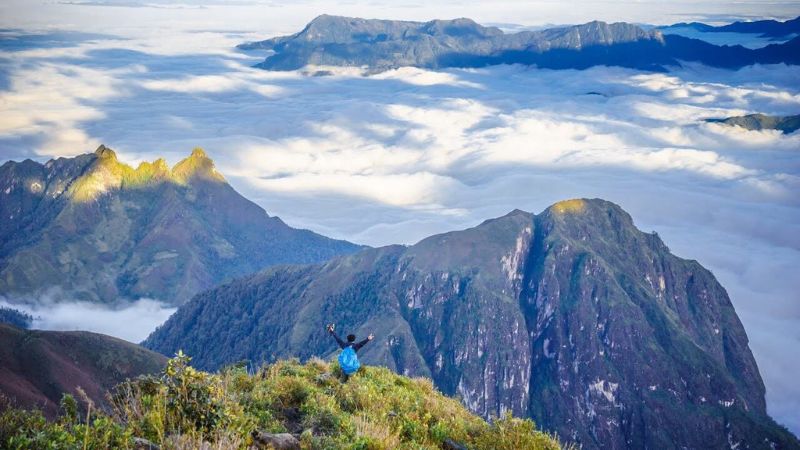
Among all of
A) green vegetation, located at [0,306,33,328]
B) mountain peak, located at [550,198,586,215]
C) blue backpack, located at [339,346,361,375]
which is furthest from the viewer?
mountain peak, located at [550,198,586,215]

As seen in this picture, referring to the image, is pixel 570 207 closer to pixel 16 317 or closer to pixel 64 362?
pixel 64 362

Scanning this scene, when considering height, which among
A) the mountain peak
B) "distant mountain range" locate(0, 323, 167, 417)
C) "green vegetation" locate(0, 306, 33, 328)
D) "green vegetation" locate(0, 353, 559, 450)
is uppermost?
"green vegetation" locate(0, 353, 559, 450)

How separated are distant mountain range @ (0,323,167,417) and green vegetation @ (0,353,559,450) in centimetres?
5623

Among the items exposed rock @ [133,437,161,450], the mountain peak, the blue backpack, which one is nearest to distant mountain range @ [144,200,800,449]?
the mountain peak

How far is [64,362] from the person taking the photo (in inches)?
3292

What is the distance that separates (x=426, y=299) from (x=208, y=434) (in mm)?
153230

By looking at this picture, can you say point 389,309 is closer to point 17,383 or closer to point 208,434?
point 17,383

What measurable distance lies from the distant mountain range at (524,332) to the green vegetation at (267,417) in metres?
128

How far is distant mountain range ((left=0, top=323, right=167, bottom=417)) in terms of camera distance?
247 feet

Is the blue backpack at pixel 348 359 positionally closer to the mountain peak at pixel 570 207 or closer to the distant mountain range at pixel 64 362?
the distant mountain range at pixel 64 362

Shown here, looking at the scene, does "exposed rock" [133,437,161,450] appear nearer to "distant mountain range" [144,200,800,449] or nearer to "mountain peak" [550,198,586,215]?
"distant mountain range" [144,200,800,449]

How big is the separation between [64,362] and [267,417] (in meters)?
76.4

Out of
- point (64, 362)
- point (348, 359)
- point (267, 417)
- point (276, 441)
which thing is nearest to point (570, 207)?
point (64, 362)

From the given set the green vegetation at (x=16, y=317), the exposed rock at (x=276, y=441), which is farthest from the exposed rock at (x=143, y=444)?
the green vegetation at (x=16, y=317)
